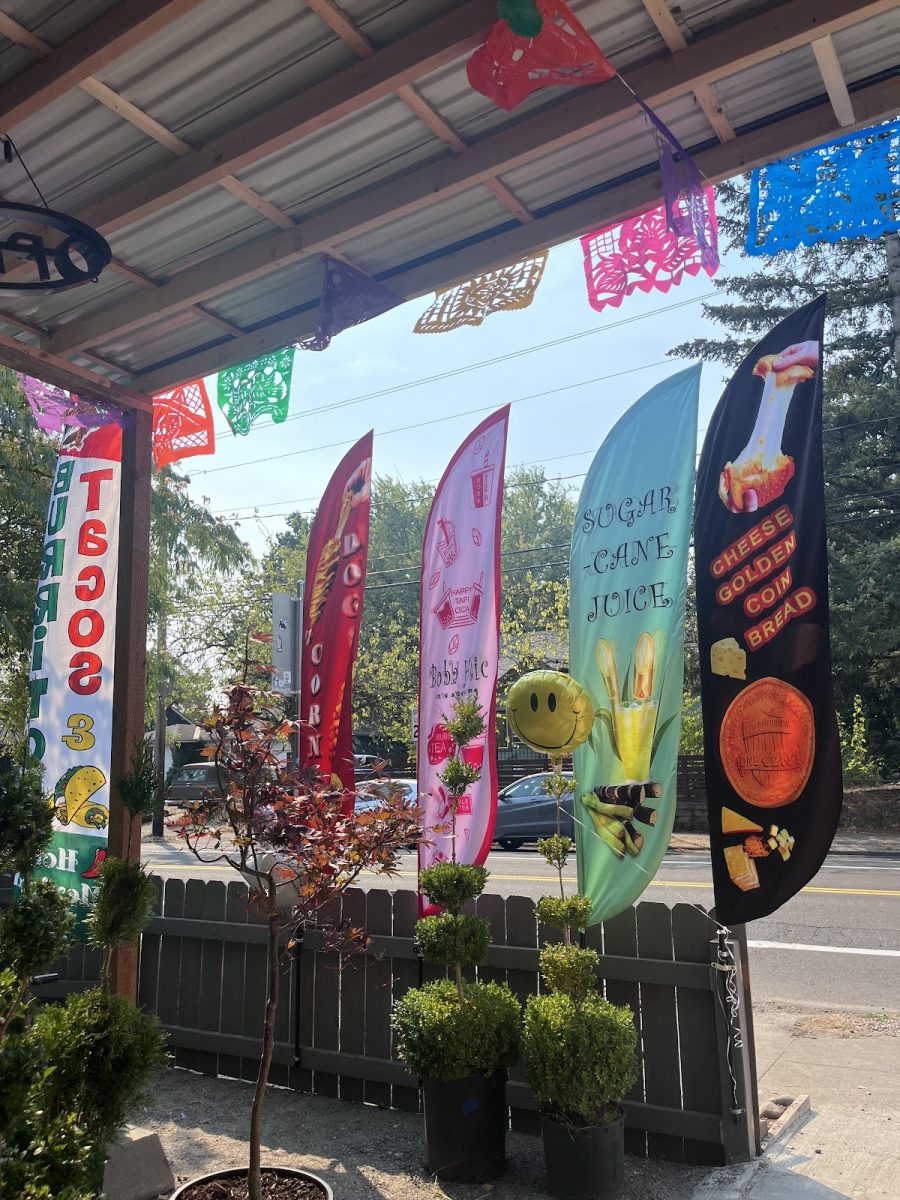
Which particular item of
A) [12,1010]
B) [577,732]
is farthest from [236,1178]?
[577,732]

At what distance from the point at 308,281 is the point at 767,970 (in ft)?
23.0

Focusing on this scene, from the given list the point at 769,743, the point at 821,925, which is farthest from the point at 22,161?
the point at 821,925

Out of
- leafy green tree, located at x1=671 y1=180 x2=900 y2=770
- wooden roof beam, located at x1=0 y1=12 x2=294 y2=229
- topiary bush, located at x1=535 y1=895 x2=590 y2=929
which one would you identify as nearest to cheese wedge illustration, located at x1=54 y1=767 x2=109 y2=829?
topiary bush, located at x1=535 y1=895 x2=590 y2=929

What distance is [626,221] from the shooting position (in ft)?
13.3

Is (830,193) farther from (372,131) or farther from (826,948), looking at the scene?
(826,948)

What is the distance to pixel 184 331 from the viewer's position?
199 inches

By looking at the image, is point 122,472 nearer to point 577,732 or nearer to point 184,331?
point 184,331

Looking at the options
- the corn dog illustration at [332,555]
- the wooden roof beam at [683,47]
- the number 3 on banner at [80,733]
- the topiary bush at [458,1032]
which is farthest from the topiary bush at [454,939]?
the wooden roof beam at [683,47]

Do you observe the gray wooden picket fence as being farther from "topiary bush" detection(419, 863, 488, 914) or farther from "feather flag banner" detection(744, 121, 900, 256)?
"feather flag banner" detection(744, 121, 900, 256)

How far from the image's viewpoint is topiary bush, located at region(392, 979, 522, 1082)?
159 inches

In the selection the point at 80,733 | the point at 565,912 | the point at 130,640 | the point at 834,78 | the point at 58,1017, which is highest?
the point at 834,78

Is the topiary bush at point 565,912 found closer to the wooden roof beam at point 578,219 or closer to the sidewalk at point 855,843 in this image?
the wooden roof beam at point 578,219

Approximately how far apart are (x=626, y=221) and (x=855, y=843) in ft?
54.7

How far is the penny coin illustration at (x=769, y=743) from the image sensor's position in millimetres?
3934
